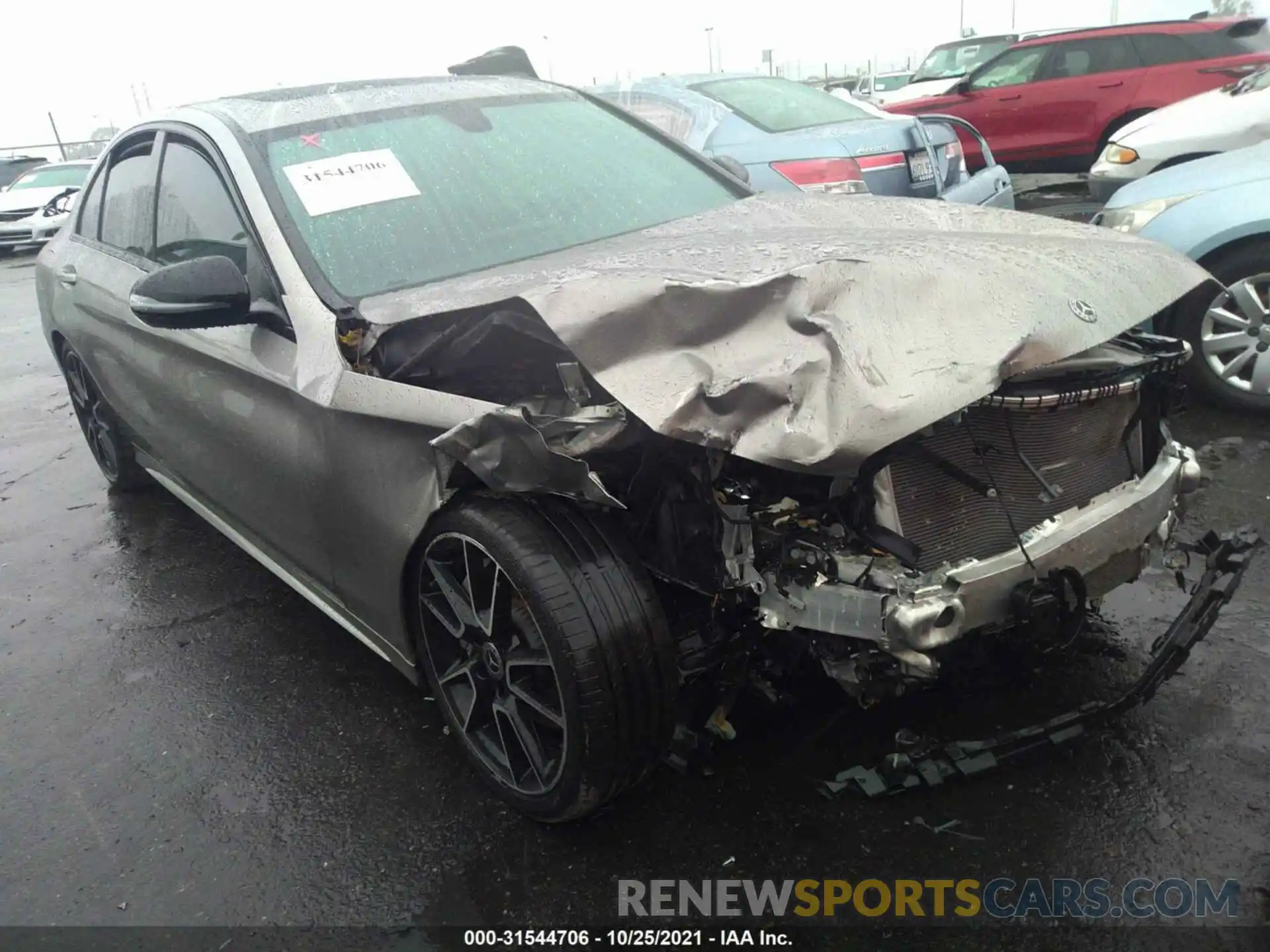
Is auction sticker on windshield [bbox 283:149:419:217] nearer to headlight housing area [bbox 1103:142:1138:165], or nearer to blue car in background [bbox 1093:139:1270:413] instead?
blue car in background [bbox 1093:139:1270:413]

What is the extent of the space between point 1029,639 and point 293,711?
2172 millimetres

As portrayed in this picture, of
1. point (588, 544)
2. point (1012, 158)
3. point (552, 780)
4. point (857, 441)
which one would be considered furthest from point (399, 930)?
point (1012, 158)

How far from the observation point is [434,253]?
274cm

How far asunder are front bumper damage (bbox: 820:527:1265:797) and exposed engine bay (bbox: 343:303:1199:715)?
0.18 metres

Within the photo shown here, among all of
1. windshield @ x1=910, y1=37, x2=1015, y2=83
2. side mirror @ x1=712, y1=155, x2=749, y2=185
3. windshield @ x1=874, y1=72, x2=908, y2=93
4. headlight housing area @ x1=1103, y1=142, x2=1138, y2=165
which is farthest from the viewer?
windshield @ x1=874, y1=72, x2=908, y2=93

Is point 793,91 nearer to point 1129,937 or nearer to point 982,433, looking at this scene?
point 982,433

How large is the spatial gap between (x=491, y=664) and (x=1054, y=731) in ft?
4.55

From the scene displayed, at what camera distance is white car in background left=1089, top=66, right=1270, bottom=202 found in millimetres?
6203

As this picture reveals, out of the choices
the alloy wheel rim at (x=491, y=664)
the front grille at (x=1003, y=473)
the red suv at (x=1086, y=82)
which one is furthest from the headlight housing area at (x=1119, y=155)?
the alloy wheel rim at (x=491, y=664)

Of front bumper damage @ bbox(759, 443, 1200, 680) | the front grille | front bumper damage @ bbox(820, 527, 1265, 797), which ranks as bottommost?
front bumper damage @ bbox(820, 527, 1265, 797)

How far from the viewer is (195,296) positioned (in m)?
2.52

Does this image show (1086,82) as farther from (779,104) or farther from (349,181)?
(349,181)

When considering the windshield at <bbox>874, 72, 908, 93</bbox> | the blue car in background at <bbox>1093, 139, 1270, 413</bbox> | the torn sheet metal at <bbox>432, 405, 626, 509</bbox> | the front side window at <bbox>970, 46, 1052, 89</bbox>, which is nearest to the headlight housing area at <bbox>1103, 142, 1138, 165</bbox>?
the blue car in background at <bbox>1093, 139, 1270, 413</bbox>

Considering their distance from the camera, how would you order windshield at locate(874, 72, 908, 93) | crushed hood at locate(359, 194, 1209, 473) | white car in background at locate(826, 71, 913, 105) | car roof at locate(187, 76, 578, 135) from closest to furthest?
crushed hood at locate(359, 194, 1209, 473) → car roof at locate(187, 76, 578, 135) → white car in background at locate(826, 71, 913, 105) → windshield at locate(874, 72, 908, 93)
